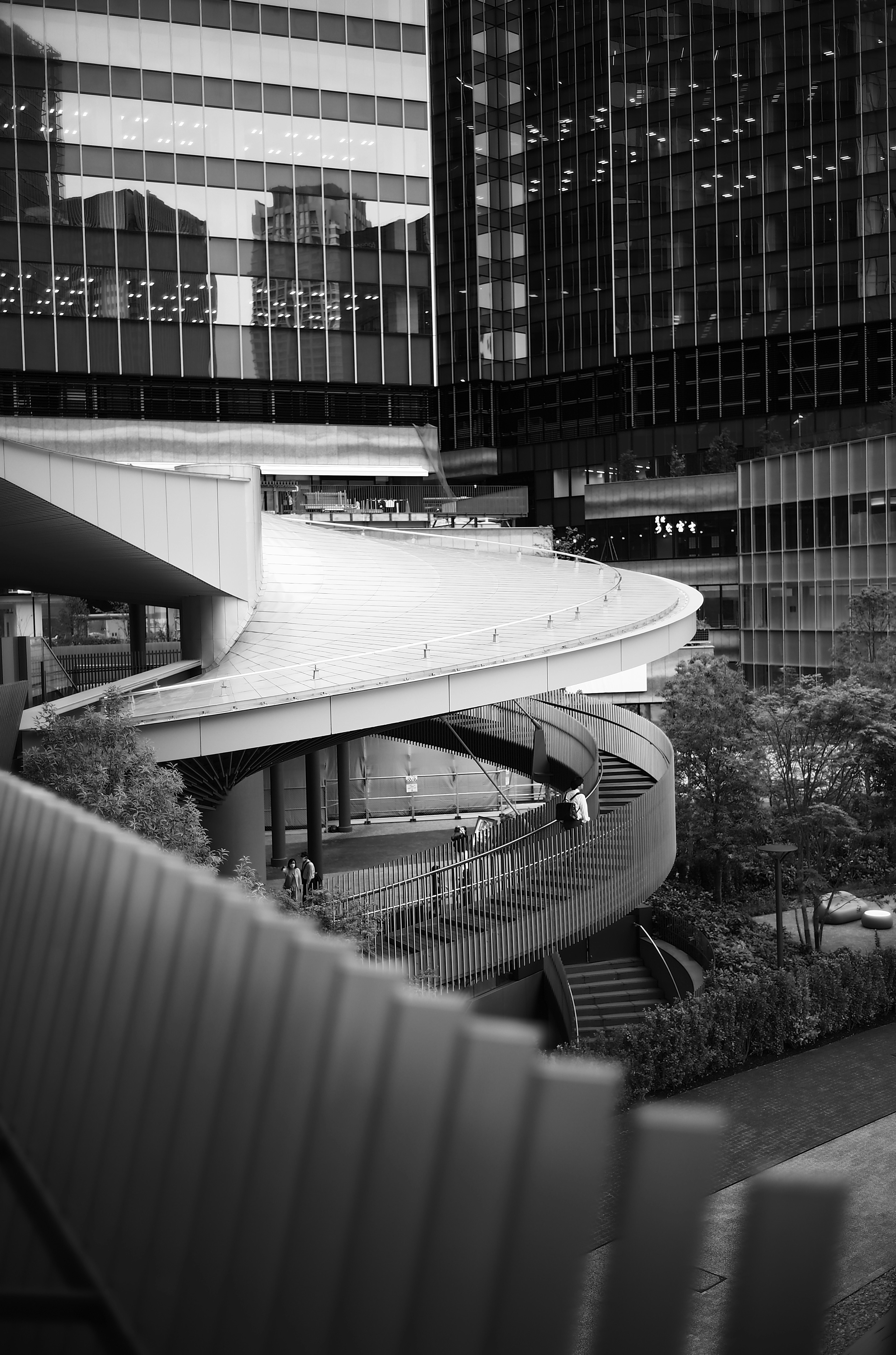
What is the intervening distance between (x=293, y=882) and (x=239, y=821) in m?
4.12

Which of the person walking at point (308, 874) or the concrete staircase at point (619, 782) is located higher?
the concrete staircase at point (619, 782)

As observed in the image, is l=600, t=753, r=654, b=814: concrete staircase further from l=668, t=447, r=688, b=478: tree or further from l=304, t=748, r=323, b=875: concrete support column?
l=668, t=447, r=688, b=478: tree

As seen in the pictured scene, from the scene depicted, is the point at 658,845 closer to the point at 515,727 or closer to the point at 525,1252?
the point at 515,727

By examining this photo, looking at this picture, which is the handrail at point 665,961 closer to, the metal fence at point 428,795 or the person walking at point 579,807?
the person walking at point 579,807

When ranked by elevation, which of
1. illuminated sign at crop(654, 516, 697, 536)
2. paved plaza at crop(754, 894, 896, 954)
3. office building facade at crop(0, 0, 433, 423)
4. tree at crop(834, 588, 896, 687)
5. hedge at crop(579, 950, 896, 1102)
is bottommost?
paved plaza at crop(754, 894, 896, 954)

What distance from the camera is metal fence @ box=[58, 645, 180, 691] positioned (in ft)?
113

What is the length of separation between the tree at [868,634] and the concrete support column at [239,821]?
18102 mm

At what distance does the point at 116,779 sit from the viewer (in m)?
16.4

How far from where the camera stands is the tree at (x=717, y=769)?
31281 mm

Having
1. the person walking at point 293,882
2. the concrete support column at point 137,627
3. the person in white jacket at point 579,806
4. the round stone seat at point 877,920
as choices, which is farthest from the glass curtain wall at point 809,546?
the person walking at point 293,882

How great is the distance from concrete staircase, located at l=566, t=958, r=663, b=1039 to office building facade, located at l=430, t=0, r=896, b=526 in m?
43.5

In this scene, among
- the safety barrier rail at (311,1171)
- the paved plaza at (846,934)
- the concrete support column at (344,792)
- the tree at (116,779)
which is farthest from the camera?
the concrete support column at (344,792)

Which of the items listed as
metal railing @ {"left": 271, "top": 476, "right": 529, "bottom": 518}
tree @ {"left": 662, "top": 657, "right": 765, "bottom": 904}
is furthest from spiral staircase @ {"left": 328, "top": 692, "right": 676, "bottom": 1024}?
metal railing @ {"left": 271, "top": 476, "right": 529, "bottom": 518}

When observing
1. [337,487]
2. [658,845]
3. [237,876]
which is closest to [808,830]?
Result: [658,845]
